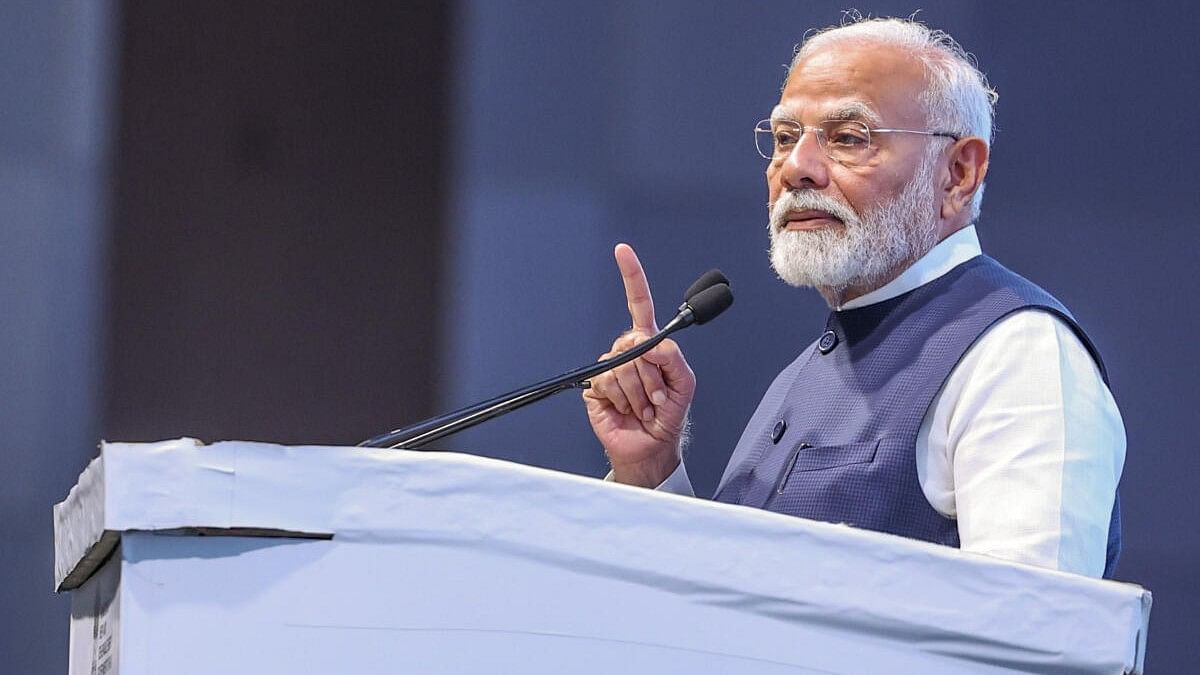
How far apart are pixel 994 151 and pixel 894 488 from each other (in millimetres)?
1562

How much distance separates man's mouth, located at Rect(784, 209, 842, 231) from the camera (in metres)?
1.87

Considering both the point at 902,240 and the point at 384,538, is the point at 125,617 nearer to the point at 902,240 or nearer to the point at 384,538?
the point at 384,538

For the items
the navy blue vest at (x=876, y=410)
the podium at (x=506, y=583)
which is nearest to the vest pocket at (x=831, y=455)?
the navy blue vest at (x=876, y=410)

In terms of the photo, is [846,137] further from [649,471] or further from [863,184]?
[649,471]

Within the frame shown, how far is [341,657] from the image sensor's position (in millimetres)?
808

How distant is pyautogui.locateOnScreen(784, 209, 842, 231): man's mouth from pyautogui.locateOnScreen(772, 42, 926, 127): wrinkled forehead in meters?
0.12

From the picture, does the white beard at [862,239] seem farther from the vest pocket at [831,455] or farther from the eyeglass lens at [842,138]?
the vest pocket at [831,455]

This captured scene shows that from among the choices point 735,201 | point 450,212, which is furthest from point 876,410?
point 450,212

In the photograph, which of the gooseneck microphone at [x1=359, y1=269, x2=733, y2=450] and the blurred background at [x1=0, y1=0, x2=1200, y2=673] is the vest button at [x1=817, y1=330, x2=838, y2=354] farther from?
the blurred background at [x1=0, y1=0, x2=1200, y2=673]

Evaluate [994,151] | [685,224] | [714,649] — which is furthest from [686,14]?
[714,649]

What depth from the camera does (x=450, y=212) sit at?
304 cm

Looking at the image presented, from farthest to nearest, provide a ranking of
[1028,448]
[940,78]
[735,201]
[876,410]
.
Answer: [735,201], [940,78], [876,410], [1028,448]

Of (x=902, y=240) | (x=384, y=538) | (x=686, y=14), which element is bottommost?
(x=384, y=538)

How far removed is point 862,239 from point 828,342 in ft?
0.45
